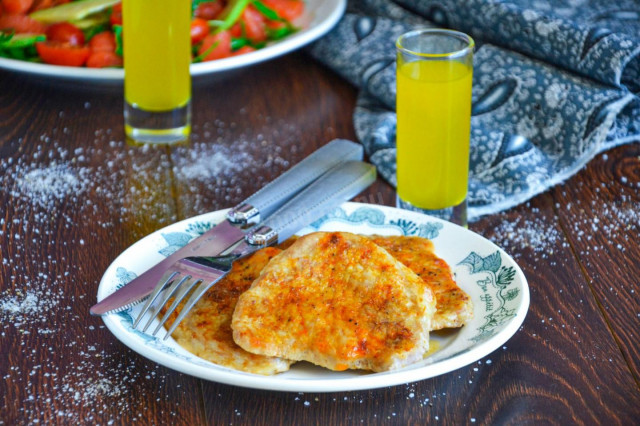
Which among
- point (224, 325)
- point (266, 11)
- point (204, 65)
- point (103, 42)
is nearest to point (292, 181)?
point (224, 325)

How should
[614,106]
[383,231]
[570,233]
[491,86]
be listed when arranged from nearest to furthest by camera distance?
[383,231]
[570,233]
[614,106]
[491,86]

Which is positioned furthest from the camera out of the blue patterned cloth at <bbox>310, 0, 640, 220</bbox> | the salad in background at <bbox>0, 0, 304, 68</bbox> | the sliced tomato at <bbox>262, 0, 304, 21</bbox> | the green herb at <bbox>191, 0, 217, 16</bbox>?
the sliced tomato at <bbox>262, 0, 304, 21</bbox>

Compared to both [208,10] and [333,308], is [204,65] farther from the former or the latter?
[333,308]

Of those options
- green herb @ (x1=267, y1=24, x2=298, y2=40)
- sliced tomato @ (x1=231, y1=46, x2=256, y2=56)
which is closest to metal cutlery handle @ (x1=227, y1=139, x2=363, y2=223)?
sliced tomato @ (x1=231, y1=46, x2=256, y2=56)

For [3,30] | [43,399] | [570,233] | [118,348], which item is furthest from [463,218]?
[3,30]

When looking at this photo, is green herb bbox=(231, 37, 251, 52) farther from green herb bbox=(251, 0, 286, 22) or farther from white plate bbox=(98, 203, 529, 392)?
white plate bbox=(98, 203, 529, 392)

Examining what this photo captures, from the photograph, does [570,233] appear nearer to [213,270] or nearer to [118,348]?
[213,270]
